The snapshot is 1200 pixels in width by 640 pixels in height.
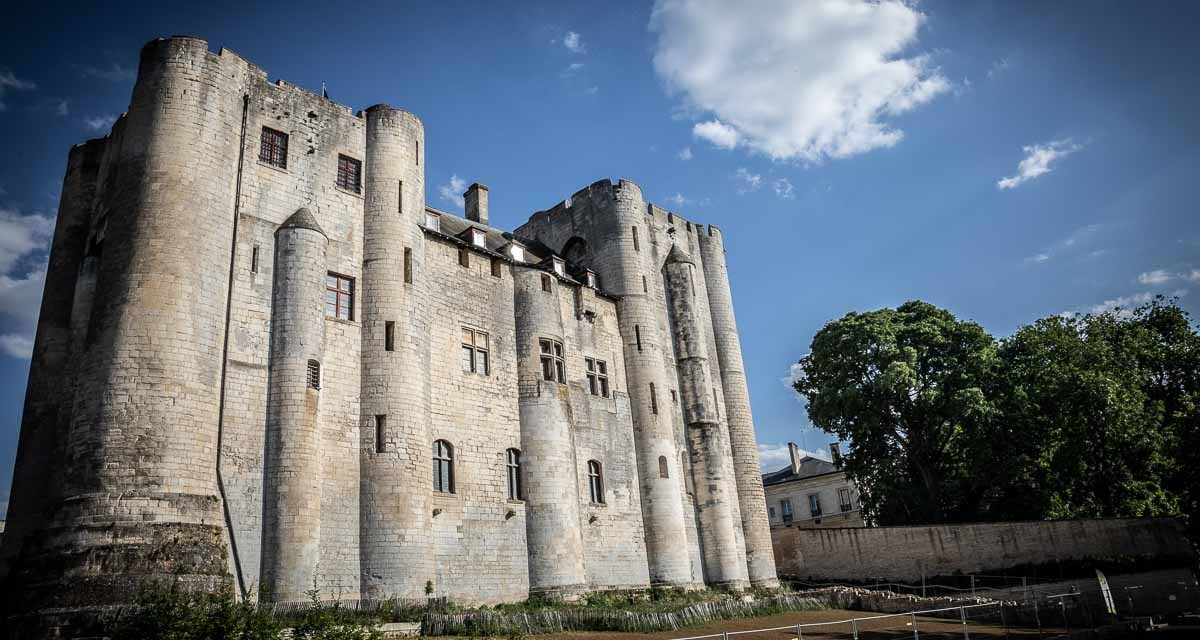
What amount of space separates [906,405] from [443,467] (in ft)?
77.5

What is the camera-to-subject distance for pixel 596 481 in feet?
92.0

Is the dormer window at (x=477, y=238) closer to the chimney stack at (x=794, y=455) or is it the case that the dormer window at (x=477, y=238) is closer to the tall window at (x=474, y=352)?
the tall window at (x=474, y=352)

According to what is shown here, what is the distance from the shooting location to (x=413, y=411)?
2222 centimetres

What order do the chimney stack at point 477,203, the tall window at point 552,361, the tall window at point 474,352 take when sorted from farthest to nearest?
the chimney stack at point 477,203, the tall window at point 552,361, the tall window at point 474,352

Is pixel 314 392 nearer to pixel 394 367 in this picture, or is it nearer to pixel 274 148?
pixel 394 367

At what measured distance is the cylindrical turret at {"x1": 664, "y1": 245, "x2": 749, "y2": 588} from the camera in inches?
1198

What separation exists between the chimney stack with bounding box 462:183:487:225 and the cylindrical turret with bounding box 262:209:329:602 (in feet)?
42.8

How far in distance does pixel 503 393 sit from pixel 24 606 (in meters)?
13.9

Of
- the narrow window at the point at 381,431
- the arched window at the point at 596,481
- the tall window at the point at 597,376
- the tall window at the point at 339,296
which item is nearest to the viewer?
the narrow window at the point at 381,431

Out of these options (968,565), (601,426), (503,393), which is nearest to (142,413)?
(503,393)

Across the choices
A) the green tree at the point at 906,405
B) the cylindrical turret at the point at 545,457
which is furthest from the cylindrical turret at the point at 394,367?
the green tree at the point at 906,405

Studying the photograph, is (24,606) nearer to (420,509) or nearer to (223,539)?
(223,539)

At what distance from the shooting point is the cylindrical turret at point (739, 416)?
32.3 m

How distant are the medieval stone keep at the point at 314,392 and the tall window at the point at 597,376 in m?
0.10
